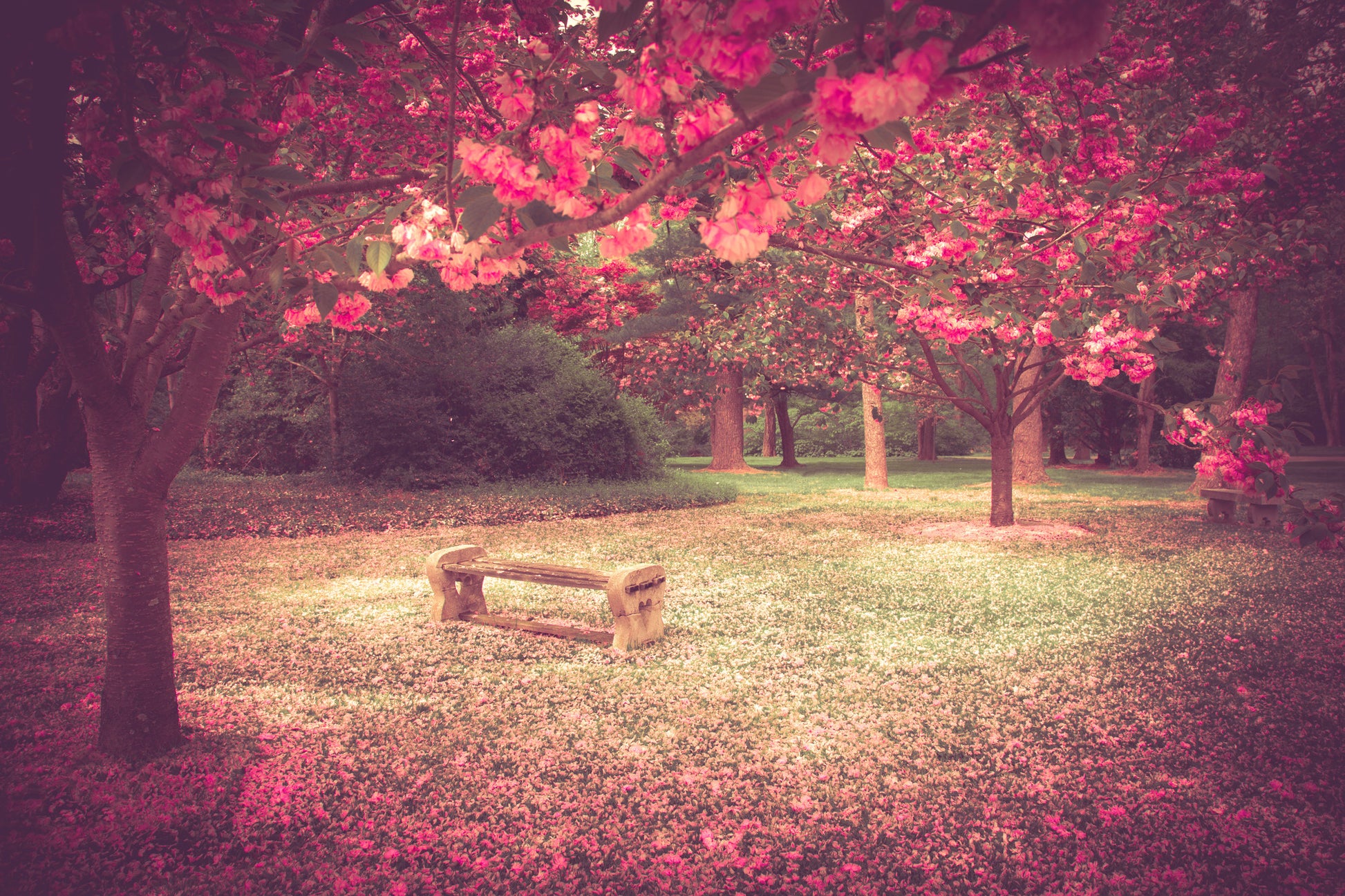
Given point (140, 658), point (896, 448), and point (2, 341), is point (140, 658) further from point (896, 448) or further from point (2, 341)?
point (896, 448)

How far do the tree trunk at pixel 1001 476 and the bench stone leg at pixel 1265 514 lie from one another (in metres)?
3.14

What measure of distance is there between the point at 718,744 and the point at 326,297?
92.6 inches

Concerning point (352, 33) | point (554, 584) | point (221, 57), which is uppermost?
point (352, 33)

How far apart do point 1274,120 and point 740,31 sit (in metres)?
10.4

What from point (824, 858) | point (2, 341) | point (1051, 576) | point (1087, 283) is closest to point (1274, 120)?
point (1051, 576)

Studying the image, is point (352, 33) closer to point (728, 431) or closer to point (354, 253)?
point (354, 253)

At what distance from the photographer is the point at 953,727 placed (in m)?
3.28

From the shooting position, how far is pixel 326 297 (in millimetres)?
2053

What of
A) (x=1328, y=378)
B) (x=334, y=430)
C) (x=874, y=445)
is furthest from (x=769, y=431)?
(x=334, y=430)

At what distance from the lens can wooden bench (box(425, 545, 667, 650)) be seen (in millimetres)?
4414

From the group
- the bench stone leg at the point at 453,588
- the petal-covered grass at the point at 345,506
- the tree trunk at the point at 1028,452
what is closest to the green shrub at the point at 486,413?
the petal-covered grass at the point at 345,506

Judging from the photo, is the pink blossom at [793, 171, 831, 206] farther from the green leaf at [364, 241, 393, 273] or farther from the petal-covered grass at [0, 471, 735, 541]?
the petal-covered grass at [0, 471, 735, 541]

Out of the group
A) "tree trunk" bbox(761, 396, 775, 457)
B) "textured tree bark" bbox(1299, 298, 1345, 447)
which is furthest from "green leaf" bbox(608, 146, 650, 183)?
"textured tree bark" bbox(1299, 298, 1345, 447)

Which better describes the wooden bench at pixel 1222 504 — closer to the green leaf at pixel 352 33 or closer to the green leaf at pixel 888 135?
the green leaf at pixel 888 135
